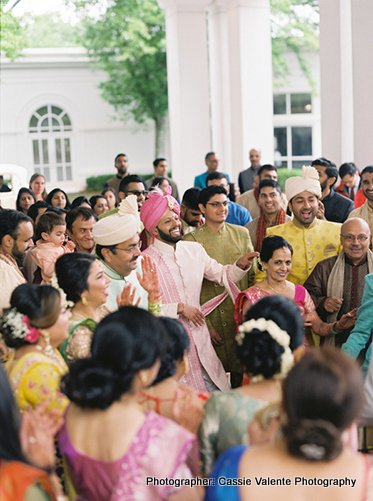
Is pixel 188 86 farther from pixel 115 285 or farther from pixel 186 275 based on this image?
pixel 115 285

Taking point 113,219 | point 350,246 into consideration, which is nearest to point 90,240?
point 113,219

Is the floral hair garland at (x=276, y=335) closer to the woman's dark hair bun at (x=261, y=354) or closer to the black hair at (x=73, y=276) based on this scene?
the woman's dark hair bun at (x=261, y=354)

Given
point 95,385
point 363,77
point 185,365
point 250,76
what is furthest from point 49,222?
point 250,76

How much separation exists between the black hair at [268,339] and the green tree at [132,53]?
18718 mm

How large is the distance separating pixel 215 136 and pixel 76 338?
10.0 m

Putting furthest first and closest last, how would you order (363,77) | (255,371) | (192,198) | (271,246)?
(363,77) < (192,198) < (271,246) < (255,371)

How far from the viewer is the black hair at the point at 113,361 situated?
1.79 m

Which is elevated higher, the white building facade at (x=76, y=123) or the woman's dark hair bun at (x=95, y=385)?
the white building facade at (x=76, y=123)

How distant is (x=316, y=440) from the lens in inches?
58.2

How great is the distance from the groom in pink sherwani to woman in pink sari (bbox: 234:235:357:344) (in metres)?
0.15

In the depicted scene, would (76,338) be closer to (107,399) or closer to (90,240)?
(107,399)

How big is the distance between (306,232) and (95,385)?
2.90m

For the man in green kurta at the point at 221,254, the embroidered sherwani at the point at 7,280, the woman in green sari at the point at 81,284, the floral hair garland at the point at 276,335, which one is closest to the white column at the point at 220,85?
the man in green kurta at the point at 221,254

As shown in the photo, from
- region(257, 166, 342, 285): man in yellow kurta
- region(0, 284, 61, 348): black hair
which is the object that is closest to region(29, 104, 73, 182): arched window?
region(257, 166, 342, 285): man in yellow kurta
